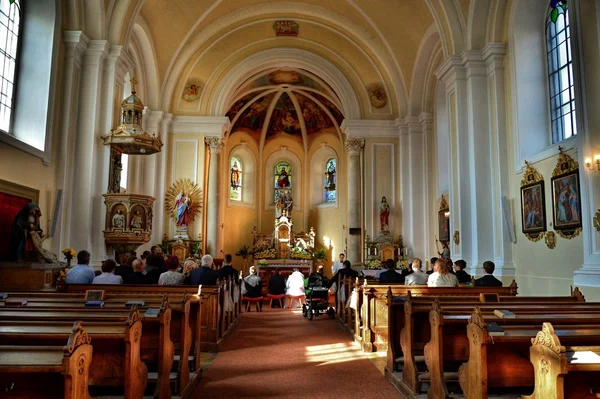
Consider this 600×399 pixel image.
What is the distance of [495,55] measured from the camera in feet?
35.9

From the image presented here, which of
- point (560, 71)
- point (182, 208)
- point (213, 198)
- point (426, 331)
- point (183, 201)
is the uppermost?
point (560, 71)

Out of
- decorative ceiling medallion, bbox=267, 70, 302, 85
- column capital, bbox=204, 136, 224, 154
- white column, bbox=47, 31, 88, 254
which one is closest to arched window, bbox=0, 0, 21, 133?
white column, bbox=47, 31, 88, 254

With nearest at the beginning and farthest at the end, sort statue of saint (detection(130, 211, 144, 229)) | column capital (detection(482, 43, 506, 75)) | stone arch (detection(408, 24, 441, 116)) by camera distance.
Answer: statue of saint (detection(130, 211, 144, 229)), column capital (detection(482, 43, 506, 75)), stone arch (detection(408, 24, 441, 116))

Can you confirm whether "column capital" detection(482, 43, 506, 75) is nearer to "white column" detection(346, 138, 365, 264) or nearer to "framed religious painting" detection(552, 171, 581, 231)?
"framed religious painting" detection(552, 171, 581, 231)

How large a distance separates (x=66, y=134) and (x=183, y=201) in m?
6.87

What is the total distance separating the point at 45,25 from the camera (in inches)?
381

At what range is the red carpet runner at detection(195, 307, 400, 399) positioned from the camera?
5.24 metres

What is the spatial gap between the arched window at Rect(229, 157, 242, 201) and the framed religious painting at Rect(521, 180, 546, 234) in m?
16.4

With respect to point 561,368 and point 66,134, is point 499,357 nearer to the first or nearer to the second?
point 561,368

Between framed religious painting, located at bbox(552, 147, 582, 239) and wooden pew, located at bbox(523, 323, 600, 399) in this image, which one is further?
framed religious painting, located at bbox(552, 147, 582, 239)

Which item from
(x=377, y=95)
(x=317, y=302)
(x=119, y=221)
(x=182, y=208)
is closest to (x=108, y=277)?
(x=119, y=221)

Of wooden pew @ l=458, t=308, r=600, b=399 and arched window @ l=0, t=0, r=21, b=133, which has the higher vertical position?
arched window @ l=0, t=0, r=21, b=133

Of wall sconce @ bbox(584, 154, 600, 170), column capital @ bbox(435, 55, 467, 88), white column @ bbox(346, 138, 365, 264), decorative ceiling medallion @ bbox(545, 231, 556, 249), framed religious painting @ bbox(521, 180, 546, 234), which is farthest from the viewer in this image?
white column @ bbox(346, 138, 365, 264)

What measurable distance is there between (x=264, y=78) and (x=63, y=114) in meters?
12.7
